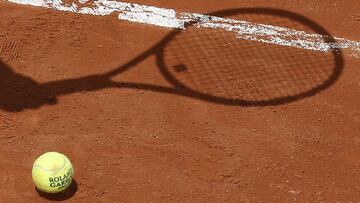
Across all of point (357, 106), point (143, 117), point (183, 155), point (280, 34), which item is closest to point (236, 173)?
point (183, 155)

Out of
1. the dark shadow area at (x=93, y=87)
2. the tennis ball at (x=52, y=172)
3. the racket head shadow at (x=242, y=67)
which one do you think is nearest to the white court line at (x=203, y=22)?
the racket head shadow at (x=242, y=67)

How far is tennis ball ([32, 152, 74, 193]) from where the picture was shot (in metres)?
5.44

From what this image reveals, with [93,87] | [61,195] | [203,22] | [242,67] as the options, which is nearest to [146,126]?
[93,87]

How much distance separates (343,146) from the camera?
6426mm

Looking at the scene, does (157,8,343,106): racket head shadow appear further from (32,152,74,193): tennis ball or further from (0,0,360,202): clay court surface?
(32,152,74,193): tennis ball

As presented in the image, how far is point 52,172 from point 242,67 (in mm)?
2836

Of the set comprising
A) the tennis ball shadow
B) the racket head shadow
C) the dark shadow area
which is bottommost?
the tennis ball shadow

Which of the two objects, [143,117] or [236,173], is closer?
[236,173]

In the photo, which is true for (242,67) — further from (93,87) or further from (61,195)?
(61,195)

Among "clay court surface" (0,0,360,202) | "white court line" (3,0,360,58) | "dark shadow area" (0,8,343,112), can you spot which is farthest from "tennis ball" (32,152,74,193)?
"white court line" (3,0,360,58)

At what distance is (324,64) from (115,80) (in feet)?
8.60

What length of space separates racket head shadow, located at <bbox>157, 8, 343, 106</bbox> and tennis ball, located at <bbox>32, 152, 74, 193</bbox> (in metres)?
1.86

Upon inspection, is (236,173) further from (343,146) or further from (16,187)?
(16,187)

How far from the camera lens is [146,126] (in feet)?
21.1
